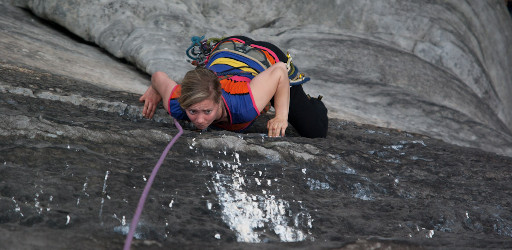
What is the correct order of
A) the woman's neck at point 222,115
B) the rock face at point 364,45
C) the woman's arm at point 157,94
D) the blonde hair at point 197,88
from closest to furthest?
the blonde hair at point 197,88 → the woman's neck at point 222,115 → the woman's arm at point 157,94 → the rock face at point 364,45

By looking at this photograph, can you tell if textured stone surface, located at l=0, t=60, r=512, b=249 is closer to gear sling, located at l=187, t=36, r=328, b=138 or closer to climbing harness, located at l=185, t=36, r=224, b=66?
gear sling, located at l=187, t=36, r=328, b=138

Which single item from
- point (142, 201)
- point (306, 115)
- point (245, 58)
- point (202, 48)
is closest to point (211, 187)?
point (142, 201)

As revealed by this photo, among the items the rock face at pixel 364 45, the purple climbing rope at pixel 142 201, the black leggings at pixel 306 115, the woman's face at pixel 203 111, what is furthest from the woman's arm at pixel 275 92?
the rock face at pixel 364 45

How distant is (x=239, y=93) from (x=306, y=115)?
487 mm

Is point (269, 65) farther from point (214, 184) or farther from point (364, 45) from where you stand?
point (364, 45)

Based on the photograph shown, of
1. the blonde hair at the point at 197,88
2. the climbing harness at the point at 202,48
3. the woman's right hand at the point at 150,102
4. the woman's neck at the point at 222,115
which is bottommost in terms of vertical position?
the woman's right hand at the point at 150,102

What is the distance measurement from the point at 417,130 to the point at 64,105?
2600 millimetres

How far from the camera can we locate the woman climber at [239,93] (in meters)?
2.51

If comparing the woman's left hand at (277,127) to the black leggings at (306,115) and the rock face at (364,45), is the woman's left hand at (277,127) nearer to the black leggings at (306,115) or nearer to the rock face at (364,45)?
the black leggings at (306,115)

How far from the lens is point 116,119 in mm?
2605

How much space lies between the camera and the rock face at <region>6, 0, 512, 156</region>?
4.37 m

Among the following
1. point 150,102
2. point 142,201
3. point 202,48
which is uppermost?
point 202,48

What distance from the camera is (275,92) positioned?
2873 mm

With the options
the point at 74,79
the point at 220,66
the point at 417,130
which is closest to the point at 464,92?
the point at 417,130
